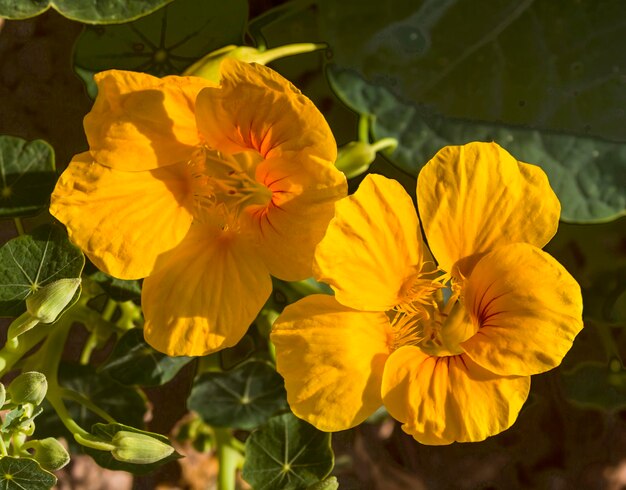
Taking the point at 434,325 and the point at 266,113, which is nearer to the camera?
the point at 266,113

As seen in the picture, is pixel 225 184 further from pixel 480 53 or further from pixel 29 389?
pixel 480 53

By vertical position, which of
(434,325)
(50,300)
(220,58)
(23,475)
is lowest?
(23,475)

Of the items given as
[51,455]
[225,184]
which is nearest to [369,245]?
[225,184]

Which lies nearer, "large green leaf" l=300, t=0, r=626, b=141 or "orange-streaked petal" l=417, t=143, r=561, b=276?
"orange-streaked petal" l=417, t=143, r=561, b=276

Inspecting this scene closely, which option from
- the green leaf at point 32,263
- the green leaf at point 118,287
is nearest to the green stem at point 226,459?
the green leaf at point 118,287

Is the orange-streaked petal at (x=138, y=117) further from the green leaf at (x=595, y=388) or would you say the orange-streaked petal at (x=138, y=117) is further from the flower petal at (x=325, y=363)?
the green leaf at (x=595, y=388)

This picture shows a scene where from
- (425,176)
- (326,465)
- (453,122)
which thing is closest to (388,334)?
(425,176)

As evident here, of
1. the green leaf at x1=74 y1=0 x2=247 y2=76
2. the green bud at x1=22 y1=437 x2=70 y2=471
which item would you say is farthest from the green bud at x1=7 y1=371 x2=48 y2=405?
the green leaf at x1=74 y1=0 x2=247 y2=76

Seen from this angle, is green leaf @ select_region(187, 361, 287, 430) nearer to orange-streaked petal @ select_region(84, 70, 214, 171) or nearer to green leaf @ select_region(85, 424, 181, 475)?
green leaf @ select_region(85, 424, 181, 475)
